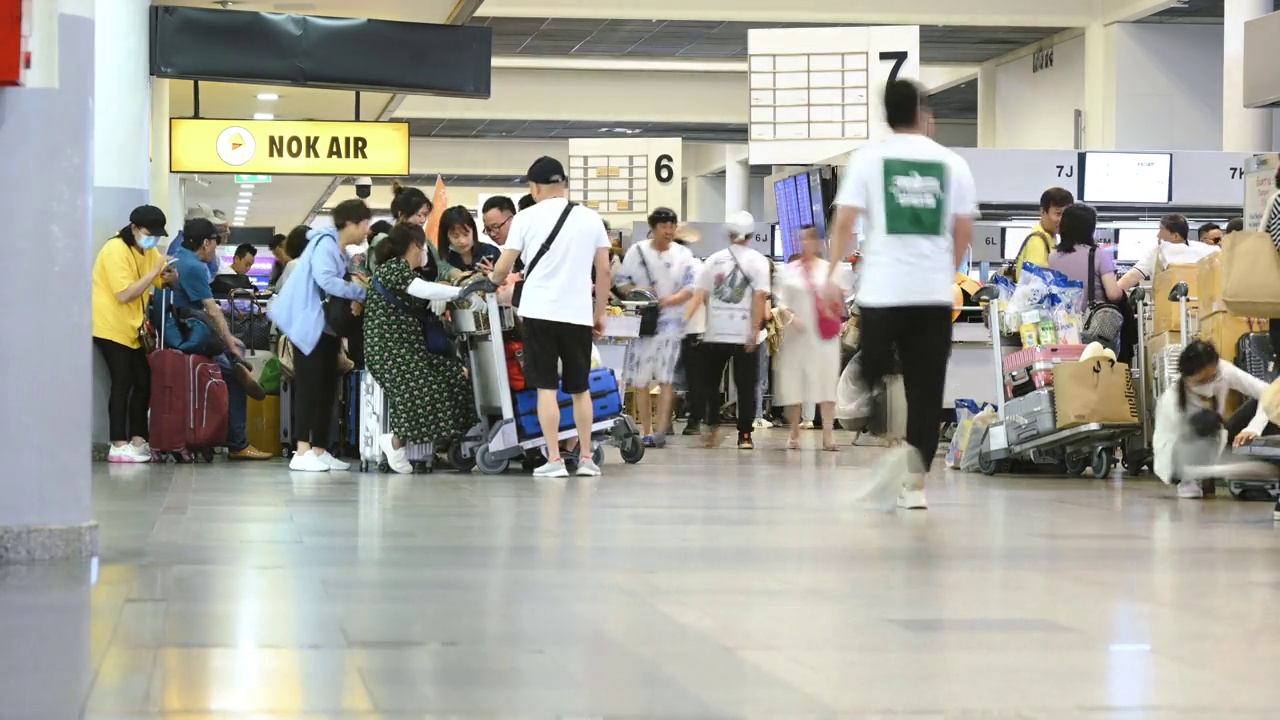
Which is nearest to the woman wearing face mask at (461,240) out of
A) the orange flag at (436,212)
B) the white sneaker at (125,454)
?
the orange flag at (436,212)

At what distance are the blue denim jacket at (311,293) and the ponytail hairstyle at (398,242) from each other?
1.15ft

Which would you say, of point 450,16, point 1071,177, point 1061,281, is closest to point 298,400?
point 1061,281

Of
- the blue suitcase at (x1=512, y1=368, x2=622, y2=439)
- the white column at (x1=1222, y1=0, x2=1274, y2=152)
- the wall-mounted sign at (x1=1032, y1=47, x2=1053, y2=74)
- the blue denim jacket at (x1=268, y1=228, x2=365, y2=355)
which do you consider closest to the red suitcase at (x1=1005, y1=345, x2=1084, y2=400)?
the blue suitcase at (x1=512, y1=368, x2=622, y2=439)

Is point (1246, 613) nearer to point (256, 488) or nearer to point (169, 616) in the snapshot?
point (169, 616)

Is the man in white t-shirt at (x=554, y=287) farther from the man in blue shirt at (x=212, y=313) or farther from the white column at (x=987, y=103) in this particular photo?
the white column at (x=987, y=103)

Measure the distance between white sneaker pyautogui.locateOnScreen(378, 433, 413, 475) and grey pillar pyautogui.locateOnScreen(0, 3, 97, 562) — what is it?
4.65 meters

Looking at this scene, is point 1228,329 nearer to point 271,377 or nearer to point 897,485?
point 897,485

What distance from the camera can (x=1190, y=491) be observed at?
27.9ft

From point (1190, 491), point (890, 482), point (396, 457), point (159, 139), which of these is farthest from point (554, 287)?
point (159, 139)

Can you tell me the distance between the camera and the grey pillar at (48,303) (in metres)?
5.00

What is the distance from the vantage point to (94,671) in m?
3.31

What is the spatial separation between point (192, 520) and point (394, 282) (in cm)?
337

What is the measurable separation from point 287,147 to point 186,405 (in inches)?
199

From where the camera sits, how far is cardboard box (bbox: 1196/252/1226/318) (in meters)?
9.16
